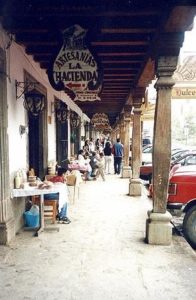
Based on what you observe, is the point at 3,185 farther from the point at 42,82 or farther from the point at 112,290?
the point at 42,82

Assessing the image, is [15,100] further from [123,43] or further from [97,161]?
[97,161]

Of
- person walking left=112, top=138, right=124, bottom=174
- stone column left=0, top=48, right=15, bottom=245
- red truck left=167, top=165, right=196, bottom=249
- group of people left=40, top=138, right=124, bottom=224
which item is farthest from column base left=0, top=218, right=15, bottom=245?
person walking left=112, top=138, right=124, bottom=174

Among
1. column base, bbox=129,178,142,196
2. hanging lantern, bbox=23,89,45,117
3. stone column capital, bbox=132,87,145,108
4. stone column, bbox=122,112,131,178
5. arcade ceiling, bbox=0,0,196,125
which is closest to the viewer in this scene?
arcade ceiling, bbox=0,0,196,125

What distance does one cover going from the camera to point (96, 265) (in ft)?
16.4

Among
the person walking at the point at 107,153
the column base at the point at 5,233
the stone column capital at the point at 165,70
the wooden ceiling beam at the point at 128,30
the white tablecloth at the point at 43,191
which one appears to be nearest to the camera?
the wooden ceiling beam at the point at 128,30

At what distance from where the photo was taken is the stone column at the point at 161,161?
19.1 feet

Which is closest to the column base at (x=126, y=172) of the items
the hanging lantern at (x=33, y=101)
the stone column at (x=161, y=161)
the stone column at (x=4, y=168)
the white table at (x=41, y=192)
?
Result: the white table at (x=41, y=192)

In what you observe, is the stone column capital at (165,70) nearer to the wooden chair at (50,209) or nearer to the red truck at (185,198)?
the red truck at (185,198)

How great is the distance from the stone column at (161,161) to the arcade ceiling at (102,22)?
59 centimetres

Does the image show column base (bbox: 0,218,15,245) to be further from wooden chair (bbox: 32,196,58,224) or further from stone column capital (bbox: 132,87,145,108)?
stone column capital (bbox: 132,87,145,108)

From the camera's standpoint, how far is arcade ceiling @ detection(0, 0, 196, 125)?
4.55 meters

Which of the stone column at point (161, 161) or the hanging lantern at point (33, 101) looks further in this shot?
the hanging lantern at point (33, 101)

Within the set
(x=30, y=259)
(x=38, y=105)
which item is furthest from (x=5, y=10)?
(x=30, y=259)

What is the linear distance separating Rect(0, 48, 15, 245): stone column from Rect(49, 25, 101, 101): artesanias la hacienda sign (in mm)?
957
